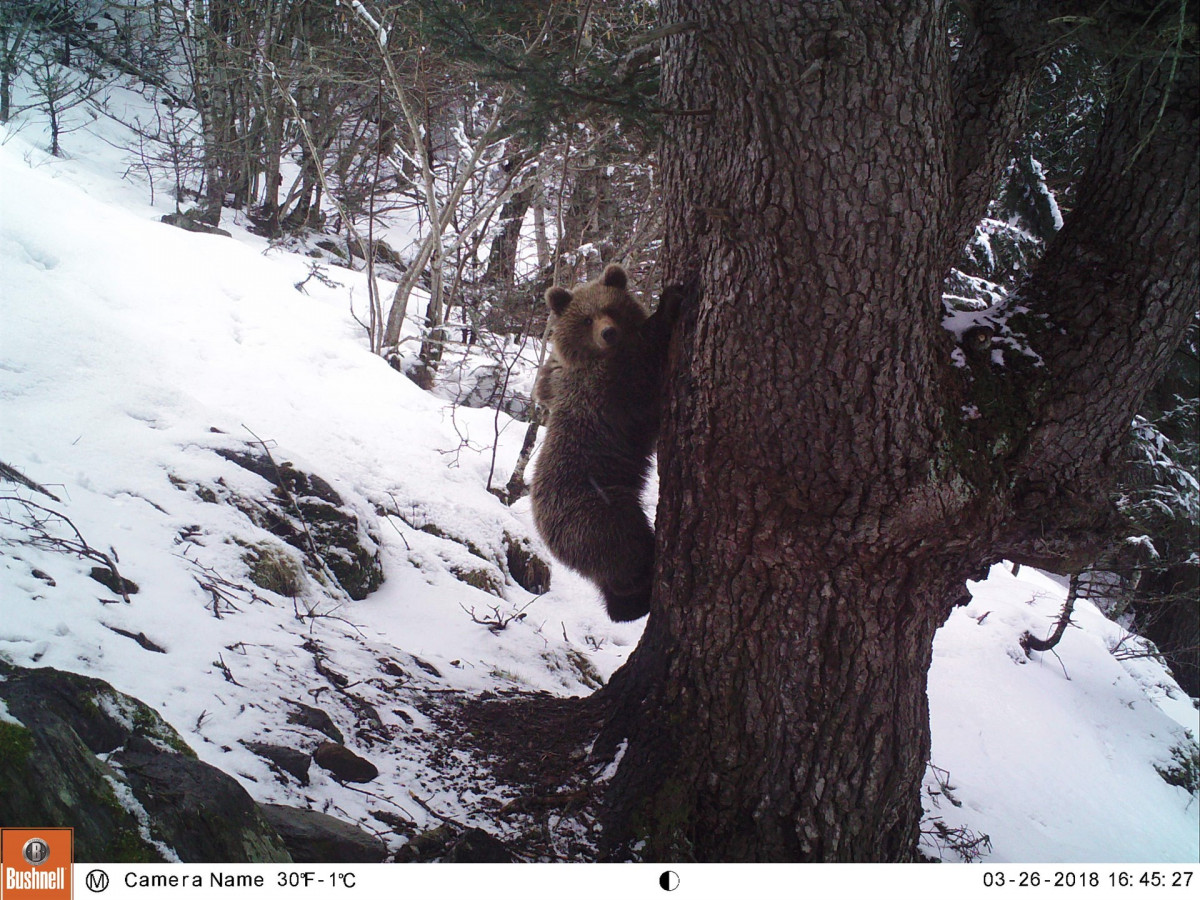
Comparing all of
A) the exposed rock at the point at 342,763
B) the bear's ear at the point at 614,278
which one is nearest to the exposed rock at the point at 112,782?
the exposed rock at the point at 342,763

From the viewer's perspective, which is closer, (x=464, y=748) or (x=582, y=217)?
(x=464, y=748)

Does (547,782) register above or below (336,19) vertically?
below

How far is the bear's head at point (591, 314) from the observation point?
417cm

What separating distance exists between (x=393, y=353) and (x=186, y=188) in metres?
6.66

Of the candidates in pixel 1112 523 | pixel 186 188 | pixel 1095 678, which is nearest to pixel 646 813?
pixel 1112 523

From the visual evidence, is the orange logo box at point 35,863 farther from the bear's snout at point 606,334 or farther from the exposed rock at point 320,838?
the bear's snout at point 606,334

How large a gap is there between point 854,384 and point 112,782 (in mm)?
2173

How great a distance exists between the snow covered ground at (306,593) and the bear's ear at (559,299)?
5.85ft

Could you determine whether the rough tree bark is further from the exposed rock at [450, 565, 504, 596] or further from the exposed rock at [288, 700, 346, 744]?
the exposed rock at [450, 565, 504, 596]

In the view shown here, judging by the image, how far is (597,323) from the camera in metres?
4.07

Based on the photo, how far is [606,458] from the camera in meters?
3.86

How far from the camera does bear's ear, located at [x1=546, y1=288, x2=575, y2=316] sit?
441 centimetres

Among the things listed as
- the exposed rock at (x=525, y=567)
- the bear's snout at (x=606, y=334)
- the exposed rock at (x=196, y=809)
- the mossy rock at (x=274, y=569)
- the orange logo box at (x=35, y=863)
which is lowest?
the exposed rock at (x=525, y=567)

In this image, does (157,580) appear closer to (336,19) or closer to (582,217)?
(582,217)
